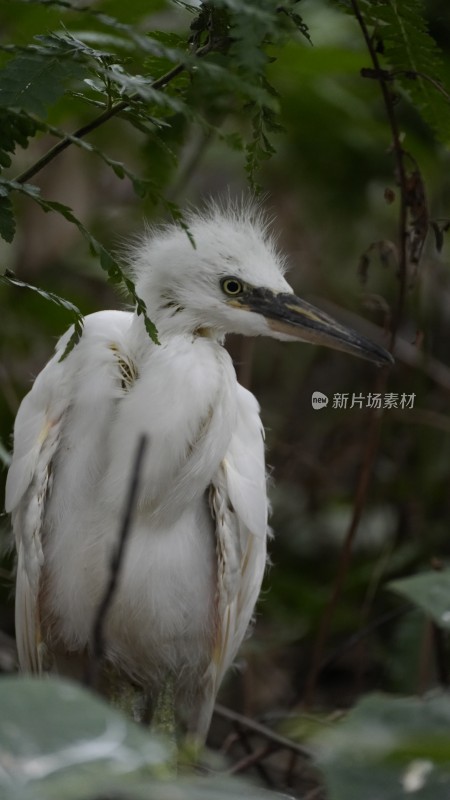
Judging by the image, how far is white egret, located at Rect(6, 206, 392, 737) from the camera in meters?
1.88

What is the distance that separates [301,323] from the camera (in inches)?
74.2

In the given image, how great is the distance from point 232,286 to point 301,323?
0.14 meters

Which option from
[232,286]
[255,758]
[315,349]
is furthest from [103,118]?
[315,349]

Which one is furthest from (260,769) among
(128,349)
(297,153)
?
(297,153)

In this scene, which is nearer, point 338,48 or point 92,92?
point 92,92

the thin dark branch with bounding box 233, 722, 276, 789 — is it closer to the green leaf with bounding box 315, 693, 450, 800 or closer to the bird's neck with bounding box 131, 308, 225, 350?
the bird's neck with bounding box 131, 308, 225, 350

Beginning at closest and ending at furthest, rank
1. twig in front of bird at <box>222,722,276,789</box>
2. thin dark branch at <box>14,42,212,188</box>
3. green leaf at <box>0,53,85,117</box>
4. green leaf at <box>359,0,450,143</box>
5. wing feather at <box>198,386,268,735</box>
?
green leaf at <box>0,53,85,117</box>
thin dark branch at <box>14,42,212,188</box>
green leaf at <box>359,0,450,143</box>
wing feather at <box>198,386,268,735</box>
twig in front of bird at <box>222,722,276,789</box>

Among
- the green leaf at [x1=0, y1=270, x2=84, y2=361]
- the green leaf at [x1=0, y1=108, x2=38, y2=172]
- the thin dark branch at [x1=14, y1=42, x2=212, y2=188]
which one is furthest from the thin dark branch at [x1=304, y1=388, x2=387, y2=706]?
the green leaf at [x1=0, y1=108, x2=38, y2=172]

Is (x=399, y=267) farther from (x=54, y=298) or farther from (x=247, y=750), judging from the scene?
(x=247, y=750)

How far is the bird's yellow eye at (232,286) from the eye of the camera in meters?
1.89

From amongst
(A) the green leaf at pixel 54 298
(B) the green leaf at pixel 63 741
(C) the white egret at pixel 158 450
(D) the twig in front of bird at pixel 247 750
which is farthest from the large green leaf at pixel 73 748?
(D) the twig in front of bird at pixel 247 750

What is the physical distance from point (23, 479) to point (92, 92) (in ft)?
2.27

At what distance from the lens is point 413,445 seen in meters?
3.37

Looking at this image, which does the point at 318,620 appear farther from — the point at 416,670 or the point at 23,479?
the point at 23,479
